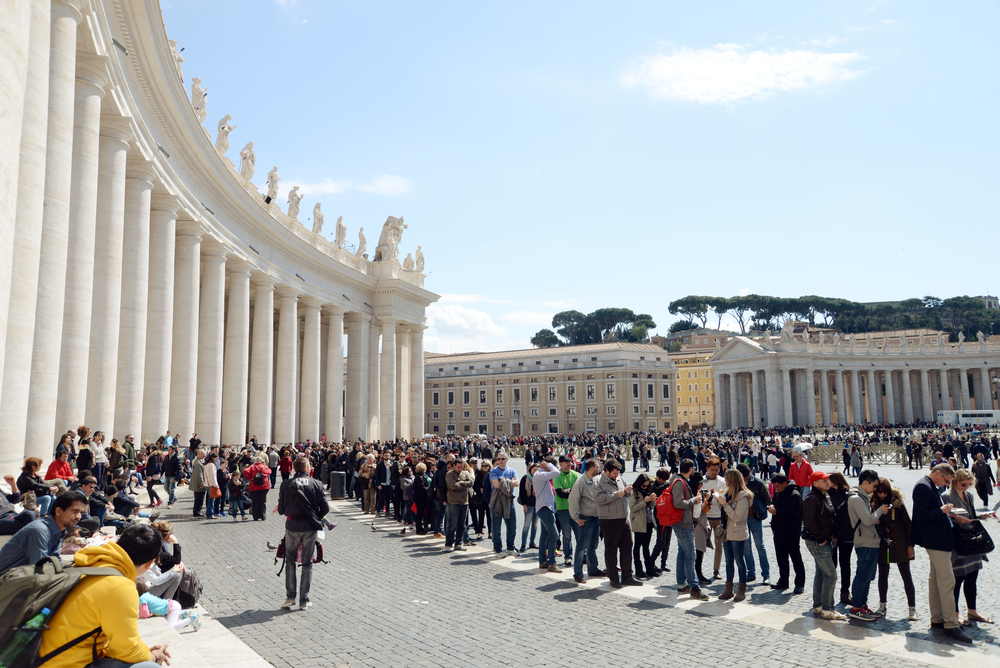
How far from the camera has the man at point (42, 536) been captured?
16.5ft

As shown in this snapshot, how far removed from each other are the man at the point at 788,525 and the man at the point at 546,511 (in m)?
2.96

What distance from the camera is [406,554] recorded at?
11297 mm

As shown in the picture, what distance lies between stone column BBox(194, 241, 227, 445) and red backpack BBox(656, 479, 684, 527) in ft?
68.7

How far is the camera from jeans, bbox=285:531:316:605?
7.60 m

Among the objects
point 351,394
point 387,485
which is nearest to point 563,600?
point 387,485

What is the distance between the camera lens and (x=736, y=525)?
26.6 feet

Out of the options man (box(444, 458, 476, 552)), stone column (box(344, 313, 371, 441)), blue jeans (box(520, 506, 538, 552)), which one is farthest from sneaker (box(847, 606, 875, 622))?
stone column (box(344, 313, 371, 441))

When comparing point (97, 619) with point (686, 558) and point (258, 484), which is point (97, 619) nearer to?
point (686, 558)

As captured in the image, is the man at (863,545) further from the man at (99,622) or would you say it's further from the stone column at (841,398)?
the stone column at (841,398)

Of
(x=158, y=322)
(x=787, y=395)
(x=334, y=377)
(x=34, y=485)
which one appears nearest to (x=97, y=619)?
(x=34, y=485)

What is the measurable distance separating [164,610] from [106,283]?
13300 mm

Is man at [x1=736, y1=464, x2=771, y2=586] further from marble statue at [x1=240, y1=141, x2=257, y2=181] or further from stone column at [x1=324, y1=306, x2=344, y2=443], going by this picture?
stone column at [x1=324, y1=306, x2=344, y2=443]

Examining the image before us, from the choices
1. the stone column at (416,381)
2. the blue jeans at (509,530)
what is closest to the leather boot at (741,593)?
the blue jeans at (509,530)

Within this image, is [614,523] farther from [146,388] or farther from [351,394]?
[351,394]
